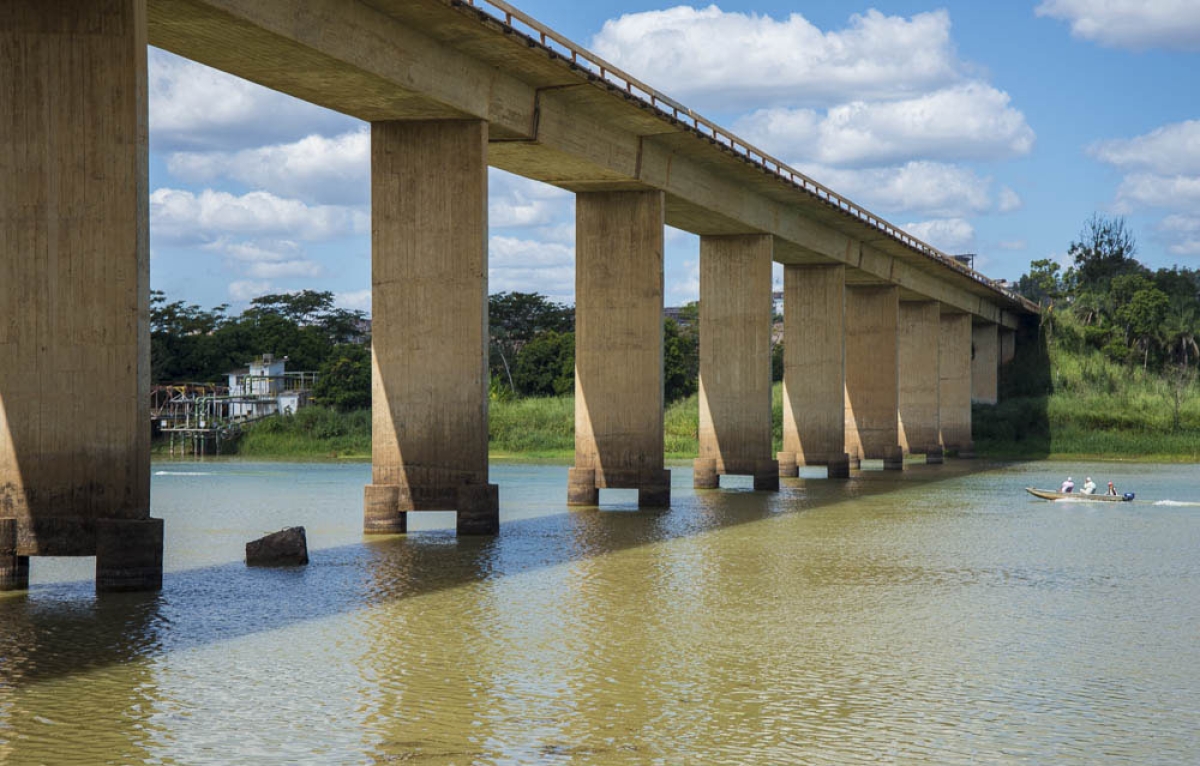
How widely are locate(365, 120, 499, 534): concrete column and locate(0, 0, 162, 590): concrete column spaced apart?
10.5 m

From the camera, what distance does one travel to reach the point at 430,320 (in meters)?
31.6

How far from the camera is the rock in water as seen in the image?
2570cm

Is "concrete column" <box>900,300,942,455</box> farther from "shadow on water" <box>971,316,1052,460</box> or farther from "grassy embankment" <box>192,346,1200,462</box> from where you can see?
"grassy embankment" <box>192,346,1200,462</box>

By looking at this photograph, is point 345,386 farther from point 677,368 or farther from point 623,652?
point 623,652

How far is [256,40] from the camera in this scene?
25.1 metres

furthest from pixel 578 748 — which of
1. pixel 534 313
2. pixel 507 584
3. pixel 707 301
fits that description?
pixel 534 313

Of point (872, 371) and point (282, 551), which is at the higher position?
point (872, 371)

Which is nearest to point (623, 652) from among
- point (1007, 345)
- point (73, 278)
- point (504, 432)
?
point (73, 278)

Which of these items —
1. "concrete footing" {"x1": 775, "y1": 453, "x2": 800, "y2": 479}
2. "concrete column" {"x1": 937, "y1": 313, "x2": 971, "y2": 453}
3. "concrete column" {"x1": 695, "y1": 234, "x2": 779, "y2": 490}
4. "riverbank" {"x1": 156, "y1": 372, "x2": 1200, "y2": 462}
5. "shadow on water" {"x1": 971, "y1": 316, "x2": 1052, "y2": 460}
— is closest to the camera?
"concrete column" {"x1": 695, "y1": 234, "x2": 779, "y2": 490}

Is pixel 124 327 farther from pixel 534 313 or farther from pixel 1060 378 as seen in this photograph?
pixel 534 313

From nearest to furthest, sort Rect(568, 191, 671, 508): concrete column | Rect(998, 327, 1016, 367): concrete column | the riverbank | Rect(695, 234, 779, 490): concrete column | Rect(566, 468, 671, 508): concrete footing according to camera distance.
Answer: Rect(566, 468, 671, 508): concrete footing → Rect(568, 191, 671, 508): concrete column → Rect(695, 234, 779, 490): concrete column → the riverbank → Rect(998, 327, 1016, 367): concrete column

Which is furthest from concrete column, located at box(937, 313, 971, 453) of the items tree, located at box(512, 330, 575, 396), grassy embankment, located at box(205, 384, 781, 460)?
tree, located at box(512, 330, 575, 396)

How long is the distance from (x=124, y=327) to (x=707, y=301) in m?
31.6

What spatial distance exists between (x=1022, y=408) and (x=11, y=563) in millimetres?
73669
